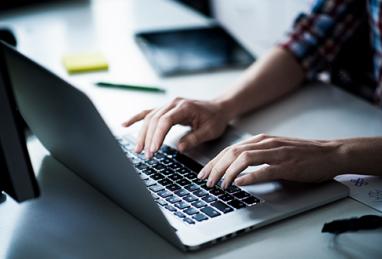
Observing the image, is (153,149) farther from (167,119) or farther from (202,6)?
(202,6)

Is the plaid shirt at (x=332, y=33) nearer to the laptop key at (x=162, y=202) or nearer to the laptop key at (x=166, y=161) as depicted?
the laptop key at (x=166, y=161)

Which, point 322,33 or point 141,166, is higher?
point 322,33

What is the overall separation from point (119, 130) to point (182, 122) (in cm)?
12

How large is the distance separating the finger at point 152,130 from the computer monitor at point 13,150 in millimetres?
239

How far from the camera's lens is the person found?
904 millimetres

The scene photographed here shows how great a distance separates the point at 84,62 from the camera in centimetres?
144

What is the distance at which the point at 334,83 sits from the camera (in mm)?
1518

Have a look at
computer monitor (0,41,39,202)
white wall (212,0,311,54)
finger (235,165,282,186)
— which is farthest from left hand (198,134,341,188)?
white wall (212,0,311,54)

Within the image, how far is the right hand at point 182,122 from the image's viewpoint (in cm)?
100

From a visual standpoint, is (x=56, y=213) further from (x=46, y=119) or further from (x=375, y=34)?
(x=375, y=34)

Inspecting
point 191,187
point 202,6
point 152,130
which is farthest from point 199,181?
point 202,6

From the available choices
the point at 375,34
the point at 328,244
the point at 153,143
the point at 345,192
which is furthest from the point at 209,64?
the point at 328,244

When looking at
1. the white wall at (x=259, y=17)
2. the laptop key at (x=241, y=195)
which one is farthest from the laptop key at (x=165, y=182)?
the white wall at (x=259, y=17)

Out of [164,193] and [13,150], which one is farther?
[164,193]
